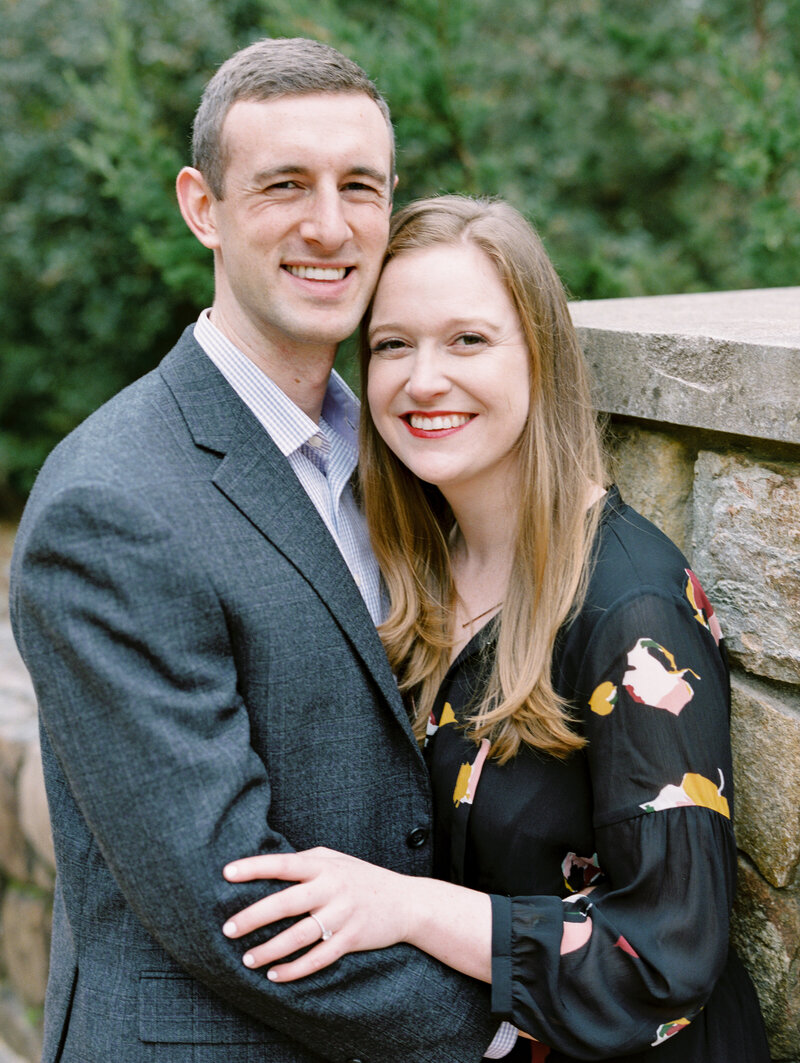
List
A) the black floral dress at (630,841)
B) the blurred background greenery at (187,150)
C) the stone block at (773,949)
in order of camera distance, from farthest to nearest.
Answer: the blurred background greenery at (187,150) → the stone block at (773,949) → the black floral dress at (630,841)

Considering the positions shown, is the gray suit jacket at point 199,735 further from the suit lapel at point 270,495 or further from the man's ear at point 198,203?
the man's ear at point 198,203

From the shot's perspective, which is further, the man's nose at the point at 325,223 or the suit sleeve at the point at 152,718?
the man's nose at the point at 325,223

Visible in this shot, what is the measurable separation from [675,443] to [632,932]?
0.86 m

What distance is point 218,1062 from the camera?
5.01 feet

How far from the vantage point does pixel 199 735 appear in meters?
1.39

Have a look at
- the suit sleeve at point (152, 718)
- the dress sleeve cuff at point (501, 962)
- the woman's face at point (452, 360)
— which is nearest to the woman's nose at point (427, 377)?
the woman's face at point (452, 360)

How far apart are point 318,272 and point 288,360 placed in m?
0.18

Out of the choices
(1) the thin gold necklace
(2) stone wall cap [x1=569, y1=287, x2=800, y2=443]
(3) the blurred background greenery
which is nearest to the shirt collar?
(1) the thin gold necklace

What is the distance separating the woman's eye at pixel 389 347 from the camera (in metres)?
1.85

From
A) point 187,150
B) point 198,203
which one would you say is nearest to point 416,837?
point 198,203

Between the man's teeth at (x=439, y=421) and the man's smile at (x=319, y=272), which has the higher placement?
the man's smile at (x=319, y=272)

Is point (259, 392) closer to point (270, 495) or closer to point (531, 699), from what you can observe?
point (270, 495)

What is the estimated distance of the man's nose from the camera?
176 centimetres

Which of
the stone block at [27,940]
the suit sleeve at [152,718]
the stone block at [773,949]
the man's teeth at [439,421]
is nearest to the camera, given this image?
the suit sleeve at [152,718]
